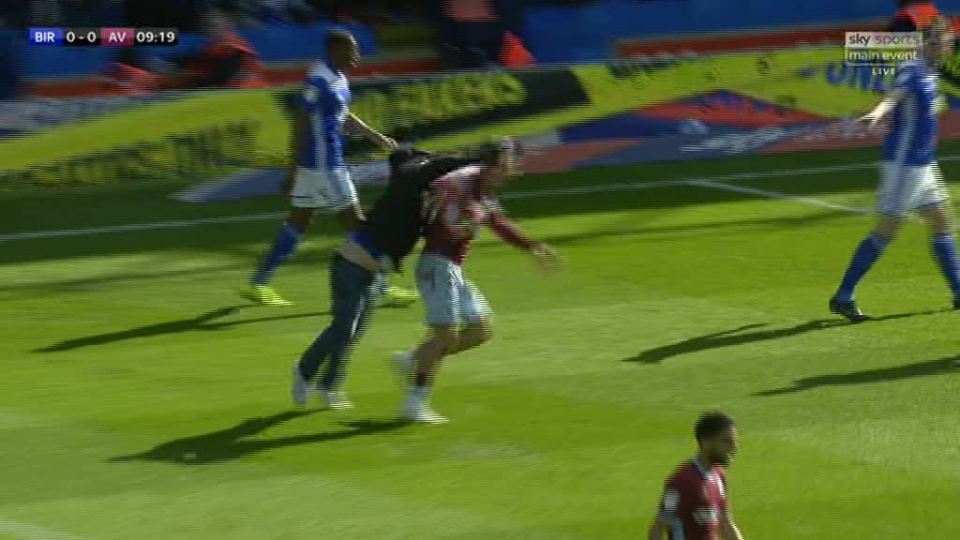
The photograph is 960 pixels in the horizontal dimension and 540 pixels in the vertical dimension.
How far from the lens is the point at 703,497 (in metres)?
7.54

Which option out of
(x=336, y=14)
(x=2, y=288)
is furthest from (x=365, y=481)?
(x=336, y=14)

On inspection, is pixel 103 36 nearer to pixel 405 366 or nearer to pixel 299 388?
pixel 299 388

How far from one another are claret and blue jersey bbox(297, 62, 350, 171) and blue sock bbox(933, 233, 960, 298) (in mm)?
4623

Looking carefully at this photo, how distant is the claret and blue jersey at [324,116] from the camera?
1357 cm

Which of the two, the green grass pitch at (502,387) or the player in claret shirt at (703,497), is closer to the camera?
the player in claret shirt at (703,497)

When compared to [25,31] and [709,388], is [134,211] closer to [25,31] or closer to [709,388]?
[25,31]

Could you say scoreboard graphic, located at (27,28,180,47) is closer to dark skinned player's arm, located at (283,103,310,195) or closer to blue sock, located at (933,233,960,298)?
dark skinned player's arm, located at (283,103,310,195)

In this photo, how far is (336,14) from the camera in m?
23.7

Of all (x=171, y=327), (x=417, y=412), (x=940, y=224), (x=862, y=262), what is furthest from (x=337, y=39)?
(x=940, y=224)

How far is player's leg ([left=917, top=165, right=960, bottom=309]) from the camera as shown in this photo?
13656 millimetres

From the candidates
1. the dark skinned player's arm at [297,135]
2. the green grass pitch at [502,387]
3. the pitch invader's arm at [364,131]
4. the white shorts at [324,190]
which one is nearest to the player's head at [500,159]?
the green grass pitch at [502,387]

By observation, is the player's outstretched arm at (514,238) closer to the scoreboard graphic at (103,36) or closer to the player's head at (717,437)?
the player's head at (717,437)

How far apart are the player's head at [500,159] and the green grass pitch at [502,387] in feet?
5.24

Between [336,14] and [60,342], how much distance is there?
36.4 feet
